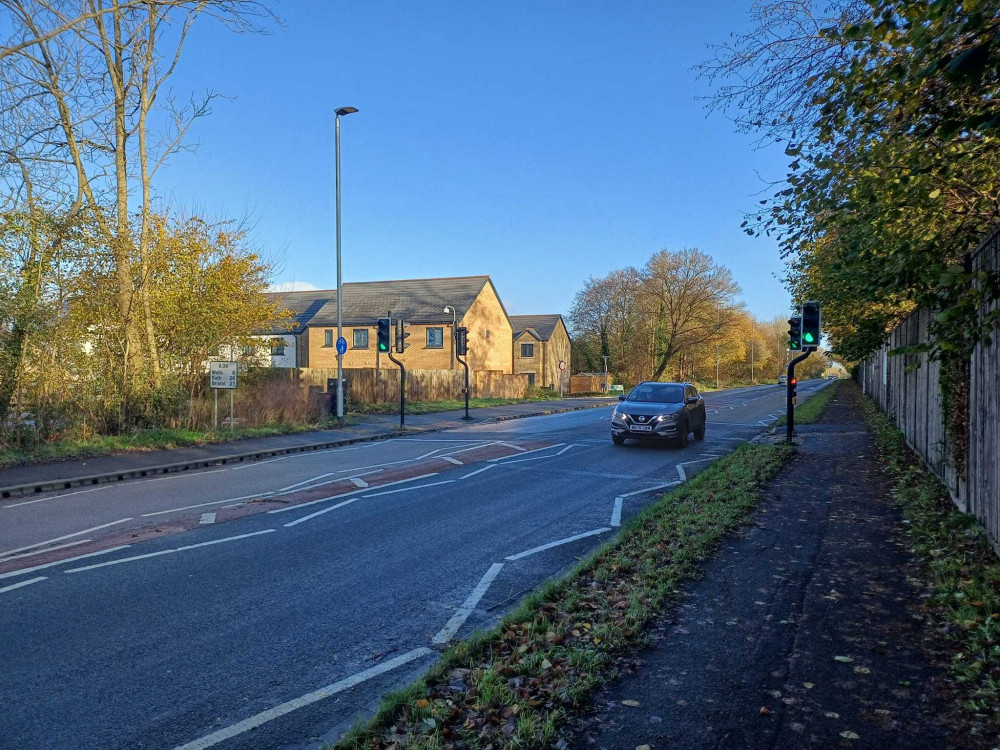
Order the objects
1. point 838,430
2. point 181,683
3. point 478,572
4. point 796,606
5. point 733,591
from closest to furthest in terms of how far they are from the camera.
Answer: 1. point 181,683
2. point 796,606
3. point 733,591
4. point 478,572
5. point 838,430

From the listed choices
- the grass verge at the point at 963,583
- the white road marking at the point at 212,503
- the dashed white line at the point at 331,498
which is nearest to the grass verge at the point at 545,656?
the grass verge at the point at 963,583

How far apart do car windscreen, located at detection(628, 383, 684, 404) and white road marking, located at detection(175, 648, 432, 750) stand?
46.8 feet

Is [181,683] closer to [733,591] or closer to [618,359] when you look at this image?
[733,591]

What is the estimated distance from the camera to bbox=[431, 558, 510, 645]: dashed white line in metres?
4.98

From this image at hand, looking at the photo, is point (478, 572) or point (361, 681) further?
point (478, 572)

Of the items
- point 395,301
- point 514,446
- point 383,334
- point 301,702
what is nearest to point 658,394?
point 514,446

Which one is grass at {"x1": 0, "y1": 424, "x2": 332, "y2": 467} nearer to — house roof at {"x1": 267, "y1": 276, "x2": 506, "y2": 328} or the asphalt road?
the asphalt road

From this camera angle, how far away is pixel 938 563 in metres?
5.79

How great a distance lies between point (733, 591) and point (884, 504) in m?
4.52

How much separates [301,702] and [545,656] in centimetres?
150

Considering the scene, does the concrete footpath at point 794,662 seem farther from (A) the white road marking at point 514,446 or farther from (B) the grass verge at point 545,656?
(A) the white road marking at point 514,446

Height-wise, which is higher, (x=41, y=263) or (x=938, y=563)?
(x=41, y=263)

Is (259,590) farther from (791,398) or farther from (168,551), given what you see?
(791,398)

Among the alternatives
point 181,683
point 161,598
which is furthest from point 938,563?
point 161,598
